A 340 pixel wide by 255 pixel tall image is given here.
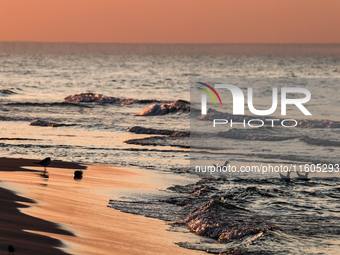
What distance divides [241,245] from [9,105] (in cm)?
3306

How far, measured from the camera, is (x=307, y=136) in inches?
945

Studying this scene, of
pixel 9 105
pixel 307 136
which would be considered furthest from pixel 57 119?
pixel 307 136

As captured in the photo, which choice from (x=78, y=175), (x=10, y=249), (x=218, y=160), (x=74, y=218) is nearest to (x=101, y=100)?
(x=218, y=160)

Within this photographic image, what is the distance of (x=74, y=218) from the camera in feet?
31.0

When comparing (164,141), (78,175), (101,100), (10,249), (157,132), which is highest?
(101,100)

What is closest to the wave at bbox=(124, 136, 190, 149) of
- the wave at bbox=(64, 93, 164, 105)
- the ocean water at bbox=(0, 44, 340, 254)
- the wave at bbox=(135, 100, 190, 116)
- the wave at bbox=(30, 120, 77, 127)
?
the ocean water at bbox=(0, 44, 340, 254)

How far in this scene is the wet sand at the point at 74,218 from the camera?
784 cm

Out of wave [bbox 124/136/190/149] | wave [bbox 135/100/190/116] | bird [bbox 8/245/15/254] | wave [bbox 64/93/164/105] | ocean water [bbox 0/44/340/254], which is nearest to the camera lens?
bird [bbox 8/245/15/254]

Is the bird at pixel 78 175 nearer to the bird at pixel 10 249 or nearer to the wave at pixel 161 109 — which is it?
the bird at pixel 10 249

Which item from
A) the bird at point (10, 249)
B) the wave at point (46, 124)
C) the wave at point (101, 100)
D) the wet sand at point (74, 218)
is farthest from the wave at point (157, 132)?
the bird at point (10, 249)

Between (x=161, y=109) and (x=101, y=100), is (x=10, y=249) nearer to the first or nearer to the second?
(x=161, y=109)

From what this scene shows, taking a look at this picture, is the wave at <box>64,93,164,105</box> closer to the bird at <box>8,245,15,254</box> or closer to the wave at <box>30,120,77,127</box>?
the wave at <box>30,120,77,127</box>

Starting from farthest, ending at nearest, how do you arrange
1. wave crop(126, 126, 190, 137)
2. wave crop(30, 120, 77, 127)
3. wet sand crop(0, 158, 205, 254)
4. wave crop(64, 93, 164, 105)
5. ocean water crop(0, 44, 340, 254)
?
wave crop(64, 93, 164, 105)
wave crop(30, 120, 77, 127)
wave crop(126, 126, 190, 137)
ocean water crop(0, 44, 340, 254)
wet sand crop(0, 158, 205, 254)

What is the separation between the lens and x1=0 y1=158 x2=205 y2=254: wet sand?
7.84m
